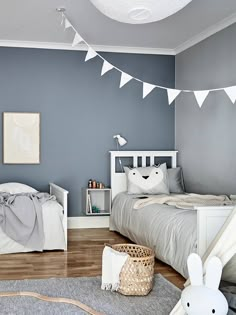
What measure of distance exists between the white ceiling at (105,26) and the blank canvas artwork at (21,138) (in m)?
0.86

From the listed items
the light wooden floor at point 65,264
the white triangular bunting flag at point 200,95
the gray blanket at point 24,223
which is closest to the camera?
the light wooden floor at point 65,264

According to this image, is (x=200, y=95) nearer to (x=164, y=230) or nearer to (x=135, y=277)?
(x=164, y=230)

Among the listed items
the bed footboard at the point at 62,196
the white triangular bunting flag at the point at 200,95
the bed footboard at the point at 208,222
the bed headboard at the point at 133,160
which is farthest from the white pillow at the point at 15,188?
the bed footboard at the point at 208,222

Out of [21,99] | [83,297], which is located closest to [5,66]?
[21,99]

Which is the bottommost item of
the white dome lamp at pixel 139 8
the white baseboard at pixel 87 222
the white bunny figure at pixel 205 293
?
the white baseboard at pixel 87 222

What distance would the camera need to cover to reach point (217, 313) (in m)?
2.22

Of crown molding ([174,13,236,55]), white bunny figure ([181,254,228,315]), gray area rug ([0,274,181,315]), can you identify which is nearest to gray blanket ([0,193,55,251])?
gray area rug ([0,274,181,315])

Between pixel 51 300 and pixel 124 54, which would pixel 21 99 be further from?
pixel 51 300

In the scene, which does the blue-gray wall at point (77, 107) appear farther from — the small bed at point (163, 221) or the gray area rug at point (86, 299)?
the gray area rug at point (86, 299)

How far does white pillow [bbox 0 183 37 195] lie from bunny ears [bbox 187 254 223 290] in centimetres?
312

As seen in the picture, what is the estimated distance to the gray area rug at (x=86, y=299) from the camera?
9.11 ft

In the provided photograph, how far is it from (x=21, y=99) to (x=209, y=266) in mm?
3792

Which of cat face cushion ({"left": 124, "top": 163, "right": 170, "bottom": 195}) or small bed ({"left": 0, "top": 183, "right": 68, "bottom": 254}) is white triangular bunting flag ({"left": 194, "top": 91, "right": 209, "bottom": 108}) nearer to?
small bed ({"left": 0, "top": 183, "right": 68, "bottom": 254})

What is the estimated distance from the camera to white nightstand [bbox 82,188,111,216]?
546cm
